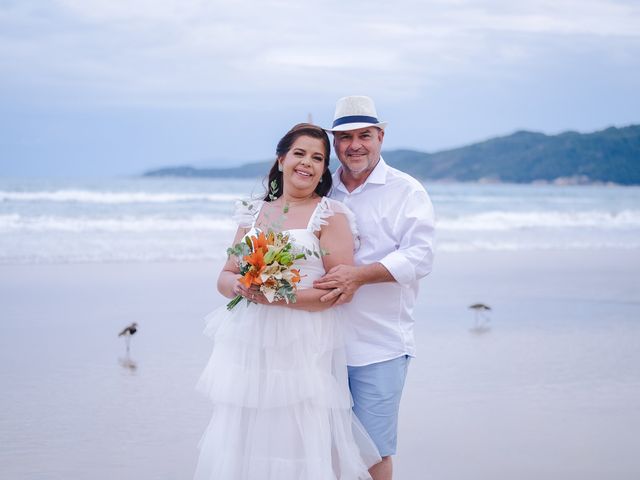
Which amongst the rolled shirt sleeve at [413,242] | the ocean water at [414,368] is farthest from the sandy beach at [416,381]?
the rolled shirt sleeve at [413,242]

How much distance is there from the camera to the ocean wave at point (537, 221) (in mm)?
24266

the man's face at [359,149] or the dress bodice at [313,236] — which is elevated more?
the man's face at [359,149]

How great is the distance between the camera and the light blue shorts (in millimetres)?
3727

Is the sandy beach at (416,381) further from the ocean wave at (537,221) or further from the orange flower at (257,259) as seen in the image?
the ocean wave at (537,221)

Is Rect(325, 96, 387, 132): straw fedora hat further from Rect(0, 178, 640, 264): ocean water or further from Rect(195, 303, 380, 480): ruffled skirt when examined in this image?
Rect(0, 178, 640, 264): ocean water

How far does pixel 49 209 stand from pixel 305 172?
2447 centimetres

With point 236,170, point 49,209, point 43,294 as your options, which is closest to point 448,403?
point 43,294

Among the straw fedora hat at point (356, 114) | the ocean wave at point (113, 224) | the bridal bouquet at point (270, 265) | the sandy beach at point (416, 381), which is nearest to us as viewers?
the bridal bouquet at point (270, 265)

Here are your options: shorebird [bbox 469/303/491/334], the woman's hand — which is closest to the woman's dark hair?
the woman's hand

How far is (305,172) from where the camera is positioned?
3641mm

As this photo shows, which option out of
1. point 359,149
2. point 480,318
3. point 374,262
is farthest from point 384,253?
point 480,318

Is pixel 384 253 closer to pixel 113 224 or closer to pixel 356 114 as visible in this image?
pixel 356 114

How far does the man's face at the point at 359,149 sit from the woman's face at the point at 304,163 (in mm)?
176

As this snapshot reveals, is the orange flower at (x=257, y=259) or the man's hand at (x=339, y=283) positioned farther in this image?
the man's hand at (x=339, y=283)
